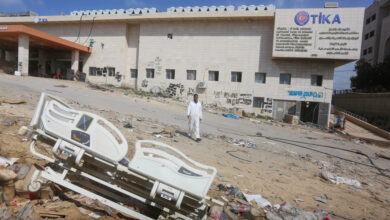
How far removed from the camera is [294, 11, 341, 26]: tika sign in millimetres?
17641

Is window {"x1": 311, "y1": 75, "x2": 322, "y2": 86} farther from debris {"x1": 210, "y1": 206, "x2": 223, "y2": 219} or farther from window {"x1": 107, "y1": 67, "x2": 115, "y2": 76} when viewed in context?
window {"x1": 107, "y1": 67, "x2": 115, "y2": 76}

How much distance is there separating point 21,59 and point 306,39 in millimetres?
23871

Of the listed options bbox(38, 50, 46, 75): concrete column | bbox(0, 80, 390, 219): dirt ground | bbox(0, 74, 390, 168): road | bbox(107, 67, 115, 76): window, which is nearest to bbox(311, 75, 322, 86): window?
bbox(0, 74, 390, 168): road

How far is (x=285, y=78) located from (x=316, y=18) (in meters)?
5.39

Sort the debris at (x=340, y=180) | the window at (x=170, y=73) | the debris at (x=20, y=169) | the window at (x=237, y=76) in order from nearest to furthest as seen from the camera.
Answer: the debris at (x=20, y=169)
the debris at (x=340, y=180)
the window at (x=237, y=76)
the window at (x=170, y=73)

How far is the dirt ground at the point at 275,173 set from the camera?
3781 millimetres

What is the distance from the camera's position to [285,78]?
19.5 m

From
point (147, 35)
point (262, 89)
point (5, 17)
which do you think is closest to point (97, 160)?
point (262, 89)

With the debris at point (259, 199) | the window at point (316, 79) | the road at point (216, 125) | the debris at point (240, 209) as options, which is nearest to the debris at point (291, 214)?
the debris at point (259, 199)

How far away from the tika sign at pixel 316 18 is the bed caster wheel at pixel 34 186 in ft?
67.7

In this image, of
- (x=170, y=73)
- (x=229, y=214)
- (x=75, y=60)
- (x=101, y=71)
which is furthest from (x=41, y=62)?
(x=229, y=214)

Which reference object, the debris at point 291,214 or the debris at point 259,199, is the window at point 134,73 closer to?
the debris at point 259,199

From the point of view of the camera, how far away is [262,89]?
65.0ft

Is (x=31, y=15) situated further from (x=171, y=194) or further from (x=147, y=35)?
(x=171, y=194)
